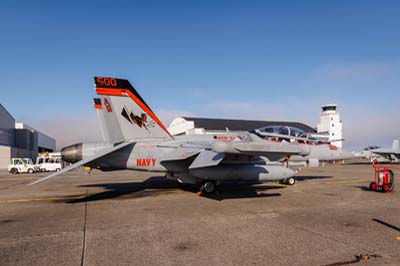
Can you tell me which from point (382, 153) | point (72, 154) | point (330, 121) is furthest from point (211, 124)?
point (72, 154)

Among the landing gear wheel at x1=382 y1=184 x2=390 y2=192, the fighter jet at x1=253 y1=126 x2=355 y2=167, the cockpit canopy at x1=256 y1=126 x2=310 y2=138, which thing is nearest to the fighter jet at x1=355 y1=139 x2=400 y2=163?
the fighter jet at x1=253 y1=126 x2=355 y2=167

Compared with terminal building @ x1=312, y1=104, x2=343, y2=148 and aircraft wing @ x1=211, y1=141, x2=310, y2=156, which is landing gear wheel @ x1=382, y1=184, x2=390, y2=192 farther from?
terminal building @ x1=312, y1=104, x2=343, y2=148

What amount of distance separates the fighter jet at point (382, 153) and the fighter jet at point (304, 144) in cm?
2793

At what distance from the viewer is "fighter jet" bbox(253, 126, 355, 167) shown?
12.5 metres

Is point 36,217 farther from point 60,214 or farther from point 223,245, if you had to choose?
point 223,245

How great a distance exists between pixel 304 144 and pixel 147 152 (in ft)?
23.9

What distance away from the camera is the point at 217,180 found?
11.0 m

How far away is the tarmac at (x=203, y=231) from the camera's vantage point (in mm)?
4480

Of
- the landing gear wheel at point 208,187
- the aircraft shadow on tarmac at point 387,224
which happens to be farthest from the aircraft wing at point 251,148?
the aircraft shadow on tarmac at point 387,224

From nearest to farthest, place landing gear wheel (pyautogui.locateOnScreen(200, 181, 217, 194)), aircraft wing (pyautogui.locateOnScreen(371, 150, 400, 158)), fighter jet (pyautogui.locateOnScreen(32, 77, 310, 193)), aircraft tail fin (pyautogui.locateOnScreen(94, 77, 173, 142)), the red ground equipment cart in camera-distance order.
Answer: fighter jet (pyautogui.locateOnScreen(32, 77, 310, 193)) → landing gear wheel (pyautogui.locateOnScreen(200, 181, 217, 194)) → aircraft tail fin (pyautogui.locateOnScreen(94, 77, 173, 142)) → the red ground equipment cart → aircraft wing (pyautogui.locateOnScreen(371, 150, 400, 158))

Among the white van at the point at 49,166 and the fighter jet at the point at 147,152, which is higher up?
the fighter jet at the point at 147,152

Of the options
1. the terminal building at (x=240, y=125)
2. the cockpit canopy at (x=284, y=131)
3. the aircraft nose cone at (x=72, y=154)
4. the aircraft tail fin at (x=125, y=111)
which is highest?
the terminal building at (x=240, y=125)

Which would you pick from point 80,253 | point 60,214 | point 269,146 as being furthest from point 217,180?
point 80,253

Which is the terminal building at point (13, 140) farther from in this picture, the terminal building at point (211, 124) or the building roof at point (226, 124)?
the building roof at point (226, 124)
